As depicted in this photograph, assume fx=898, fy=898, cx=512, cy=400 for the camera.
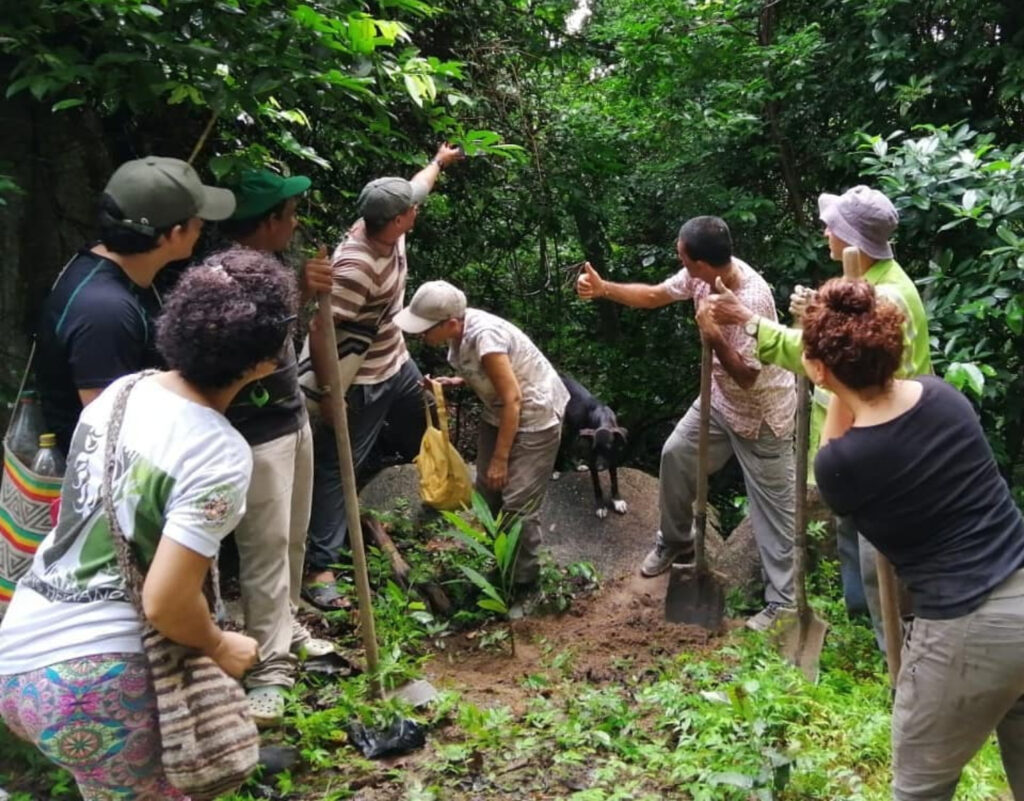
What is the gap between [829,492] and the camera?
7.80 feet

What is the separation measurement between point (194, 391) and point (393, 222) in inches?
97.5

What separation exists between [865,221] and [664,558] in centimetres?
243

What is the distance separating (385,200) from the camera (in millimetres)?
4223

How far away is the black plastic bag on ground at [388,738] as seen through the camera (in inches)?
132

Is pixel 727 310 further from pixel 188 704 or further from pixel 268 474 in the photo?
pixel 188 704

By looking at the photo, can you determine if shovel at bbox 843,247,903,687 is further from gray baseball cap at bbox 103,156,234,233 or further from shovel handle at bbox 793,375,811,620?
gray baseball cap at bbox 103,156,234,233

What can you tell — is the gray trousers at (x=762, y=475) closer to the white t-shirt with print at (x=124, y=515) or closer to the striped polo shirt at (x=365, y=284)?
the striped polo shirt at (x=365, y=284)

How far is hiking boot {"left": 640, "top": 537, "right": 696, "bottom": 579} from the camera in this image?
17.0 feet

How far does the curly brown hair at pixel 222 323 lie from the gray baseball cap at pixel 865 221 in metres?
2.35

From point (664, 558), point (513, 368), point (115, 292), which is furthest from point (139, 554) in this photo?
point (664, 558)

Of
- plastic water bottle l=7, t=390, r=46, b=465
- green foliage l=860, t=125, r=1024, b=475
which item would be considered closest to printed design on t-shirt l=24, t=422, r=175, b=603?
plastic water bottle l=7, t=390, r=46, b=465

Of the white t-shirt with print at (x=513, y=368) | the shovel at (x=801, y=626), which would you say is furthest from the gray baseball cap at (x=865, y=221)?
the white t-shirt with print at (x=513, y=368)

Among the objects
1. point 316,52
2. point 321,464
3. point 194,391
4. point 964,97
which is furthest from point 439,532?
point 964,97

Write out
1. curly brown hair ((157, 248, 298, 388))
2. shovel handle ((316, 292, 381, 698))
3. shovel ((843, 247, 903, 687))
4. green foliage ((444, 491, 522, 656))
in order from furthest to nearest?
green foliage ((444, 491, 522, 656)) → shovel handle ((316, 292, 381, 698)) → shovel ((843, 247, 903, 687)) → curly brown hair ((157, 248, 298, 388))
